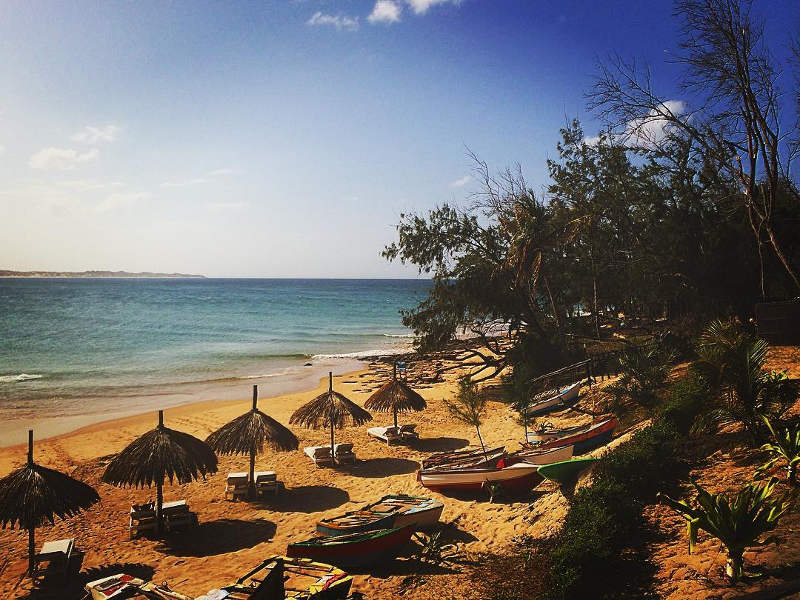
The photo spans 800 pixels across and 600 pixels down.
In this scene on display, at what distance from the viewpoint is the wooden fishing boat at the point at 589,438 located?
40.8ft

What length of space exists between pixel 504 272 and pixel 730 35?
13605 millimetres

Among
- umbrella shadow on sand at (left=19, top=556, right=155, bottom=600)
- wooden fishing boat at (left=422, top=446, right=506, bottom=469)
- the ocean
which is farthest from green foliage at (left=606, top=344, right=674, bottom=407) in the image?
the ocean

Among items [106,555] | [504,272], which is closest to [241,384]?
[504,272]

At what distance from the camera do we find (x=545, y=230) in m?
22.8

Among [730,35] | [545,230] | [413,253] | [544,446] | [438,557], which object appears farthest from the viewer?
[413,253]

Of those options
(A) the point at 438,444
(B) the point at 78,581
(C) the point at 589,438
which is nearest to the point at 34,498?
Answer: (B) the point at 78,581

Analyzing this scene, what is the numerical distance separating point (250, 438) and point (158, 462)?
2.75 meters

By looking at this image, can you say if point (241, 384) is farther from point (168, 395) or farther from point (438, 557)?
point (438, 557)

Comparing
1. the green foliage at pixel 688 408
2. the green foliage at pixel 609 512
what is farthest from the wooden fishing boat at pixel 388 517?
the green foliage at pixel 688 408

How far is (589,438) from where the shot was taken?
12.6m

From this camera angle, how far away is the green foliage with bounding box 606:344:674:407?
1418 cm

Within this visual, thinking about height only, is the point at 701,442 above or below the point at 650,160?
below

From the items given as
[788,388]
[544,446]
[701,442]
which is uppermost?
[788,388]

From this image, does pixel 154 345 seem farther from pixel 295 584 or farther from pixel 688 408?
pixel 688 408
